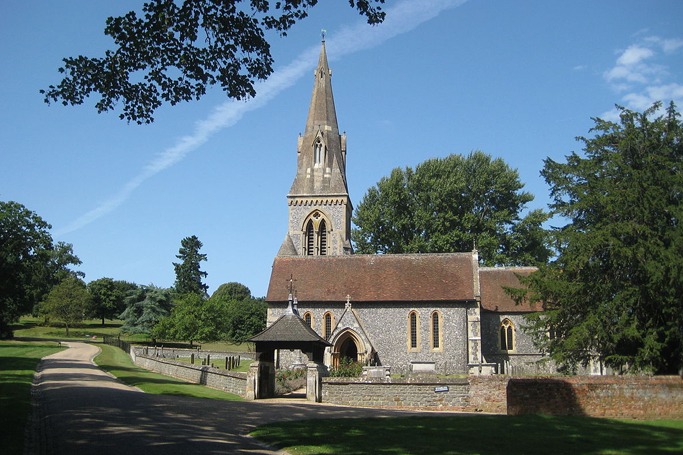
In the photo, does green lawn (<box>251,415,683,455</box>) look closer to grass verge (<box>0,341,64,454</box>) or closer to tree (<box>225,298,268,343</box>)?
grass verge (<box>0,341,64,454</box>)

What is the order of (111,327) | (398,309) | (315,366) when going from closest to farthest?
(315,366), (398,309), (111,327)

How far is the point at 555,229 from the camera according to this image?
29.5 meters

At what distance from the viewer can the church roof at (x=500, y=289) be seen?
41344 mm

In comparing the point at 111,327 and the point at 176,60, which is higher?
the point at 176,60

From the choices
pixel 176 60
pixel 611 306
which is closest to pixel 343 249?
pixel 611 306

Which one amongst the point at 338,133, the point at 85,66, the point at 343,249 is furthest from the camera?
the point at 338,133

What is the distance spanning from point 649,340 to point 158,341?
1932 inches

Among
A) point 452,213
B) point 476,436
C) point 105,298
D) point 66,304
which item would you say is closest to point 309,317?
point 452,213

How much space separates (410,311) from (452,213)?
1601 cm

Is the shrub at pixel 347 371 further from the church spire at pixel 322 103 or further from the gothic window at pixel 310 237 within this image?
the church spire at pixel 322 103

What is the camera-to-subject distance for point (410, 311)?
3988cm

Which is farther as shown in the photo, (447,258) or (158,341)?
(158,341)

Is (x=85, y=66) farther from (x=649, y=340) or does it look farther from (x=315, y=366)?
(x=649, y=340)

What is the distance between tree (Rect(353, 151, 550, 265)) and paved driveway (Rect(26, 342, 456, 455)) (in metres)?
31.9
